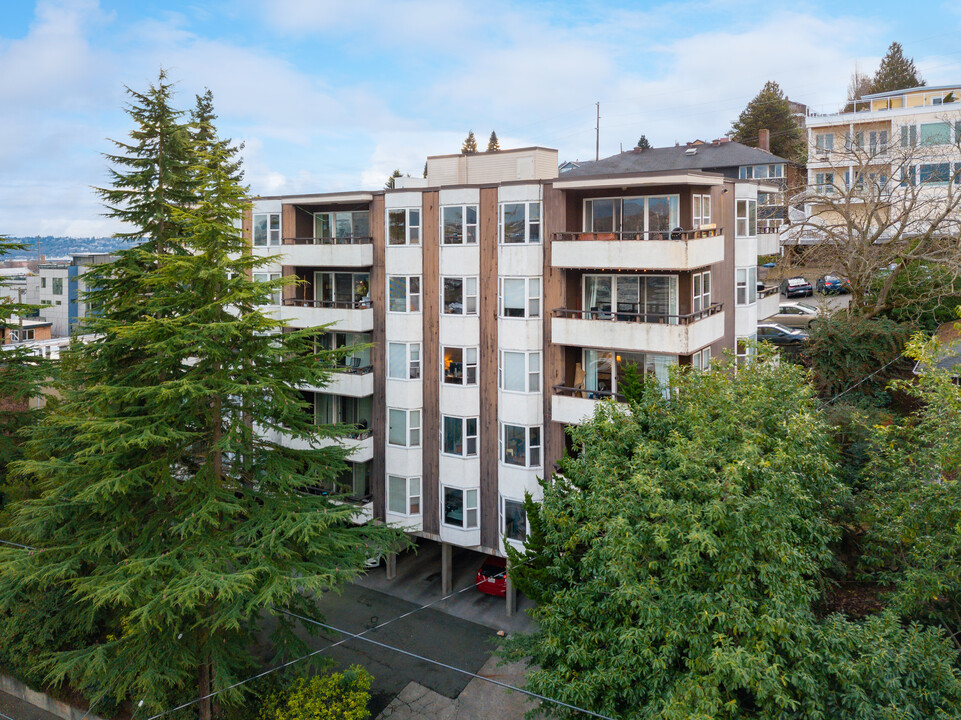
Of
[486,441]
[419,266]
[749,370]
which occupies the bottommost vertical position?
[486,441]

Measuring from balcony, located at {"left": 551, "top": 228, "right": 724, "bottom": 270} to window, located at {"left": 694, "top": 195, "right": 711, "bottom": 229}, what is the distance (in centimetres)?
39

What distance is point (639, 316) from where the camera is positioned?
71.1ft

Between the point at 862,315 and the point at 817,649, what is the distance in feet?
77.2

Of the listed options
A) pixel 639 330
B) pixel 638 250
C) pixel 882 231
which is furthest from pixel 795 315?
pixel 638 250

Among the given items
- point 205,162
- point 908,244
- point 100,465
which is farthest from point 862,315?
point 100,465

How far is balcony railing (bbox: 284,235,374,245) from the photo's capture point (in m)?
25.0

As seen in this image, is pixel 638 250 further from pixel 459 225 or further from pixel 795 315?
pixel 795 315

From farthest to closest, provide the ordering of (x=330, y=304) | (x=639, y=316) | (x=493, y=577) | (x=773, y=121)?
(x=773, y=121) < (x=330, y=304) < (x=493, y=577) < (x=639, y=316)

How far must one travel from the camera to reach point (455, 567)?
2702 centimetres

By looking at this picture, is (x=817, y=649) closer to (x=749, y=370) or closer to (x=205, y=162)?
(x=749, y=370)

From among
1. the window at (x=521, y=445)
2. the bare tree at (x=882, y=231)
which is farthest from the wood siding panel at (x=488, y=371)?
the bare tree at (x=882, y=231)

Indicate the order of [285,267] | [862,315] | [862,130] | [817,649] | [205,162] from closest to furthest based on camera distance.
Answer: [817,649], [205,162], [285,267], [862,315], [862,130]

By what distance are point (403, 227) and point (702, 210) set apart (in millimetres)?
10080

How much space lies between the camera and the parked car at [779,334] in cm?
3603
